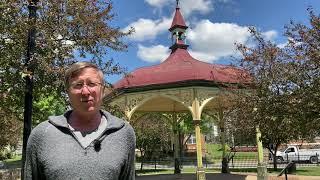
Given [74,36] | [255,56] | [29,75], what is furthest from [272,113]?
[29,75]

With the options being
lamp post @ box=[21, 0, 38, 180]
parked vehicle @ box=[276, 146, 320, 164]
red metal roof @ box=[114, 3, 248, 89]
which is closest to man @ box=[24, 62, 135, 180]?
lamp post @ box=[21, 0, 38, 180]

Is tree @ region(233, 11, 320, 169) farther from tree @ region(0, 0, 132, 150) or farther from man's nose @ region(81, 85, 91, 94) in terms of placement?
man's nose @ region(81, 85, 91, 94)

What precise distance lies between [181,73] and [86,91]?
19.9 meters

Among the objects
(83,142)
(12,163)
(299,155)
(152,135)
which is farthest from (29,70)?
(12,163)

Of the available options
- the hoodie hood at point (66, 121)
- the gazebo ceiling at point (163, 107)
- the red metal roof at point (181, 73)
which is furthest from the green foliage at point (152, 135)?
the hoodie hood at point (66, 121)

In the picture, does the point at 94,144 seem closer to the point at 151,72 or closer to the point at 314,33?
the point at 314,33

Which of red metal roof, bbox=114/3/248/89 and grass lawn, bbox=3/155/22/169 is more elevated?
red metal roof, bbox=114/3/248/89

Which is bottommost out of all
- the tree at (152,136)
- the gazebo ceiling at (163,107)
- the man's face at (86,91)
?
the man's face at (86,91)

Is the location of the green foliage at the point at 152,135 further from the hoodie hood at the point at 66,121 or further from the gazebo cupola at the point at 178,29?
the hoodie hood at the point at 66,121

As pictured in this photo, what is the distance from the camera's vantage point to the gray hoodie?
6.72 feet

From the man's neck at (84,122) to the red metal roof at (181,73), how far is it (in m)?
19.2

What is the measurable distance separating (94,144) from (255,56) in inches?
781

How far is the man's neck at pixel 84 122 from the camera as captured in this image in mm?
2184

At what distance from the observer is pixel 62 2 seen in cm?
1108
